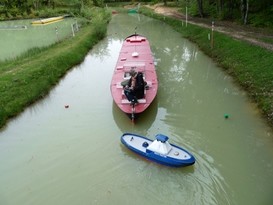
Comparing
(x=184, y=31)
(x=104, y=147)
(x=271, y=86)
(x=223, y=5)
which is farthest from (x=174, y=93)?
(x=223, y=5)

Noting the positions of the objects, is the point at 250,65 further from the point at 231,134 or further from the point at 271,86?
the point at 231,134

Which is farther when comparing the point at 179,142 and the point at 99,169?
the point at 179,142

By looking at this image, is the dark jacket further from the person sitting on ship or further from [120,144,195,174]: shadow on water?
[120,144,195,174]: shadow on water

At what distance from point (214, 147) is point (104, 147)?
12.1ft

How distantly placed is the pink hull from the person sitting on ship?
8.5 inches

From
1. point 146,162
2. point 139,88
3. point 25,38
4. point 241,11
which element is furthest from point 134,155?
point 25,38

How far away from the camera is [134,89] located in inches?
428

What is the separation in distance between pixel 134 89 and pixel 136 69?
2747 millimetres

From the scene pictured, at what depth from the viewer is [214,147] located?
9.32m

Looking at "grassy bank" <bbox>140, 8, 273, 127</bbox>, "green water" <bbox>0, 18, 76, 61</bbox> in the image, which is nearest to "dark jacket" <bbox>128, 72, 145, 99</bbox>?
"grassy bank" <bbox>140, 8, 273, 127</bbox>

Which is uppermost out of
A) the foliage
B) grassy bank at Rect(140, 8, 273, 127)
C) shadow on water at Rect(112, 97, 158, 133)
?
the foliage

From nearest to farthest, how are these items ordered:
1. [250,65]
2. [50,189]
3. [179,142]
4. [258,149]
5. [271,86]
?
[50,189]
[258,149]
[179,142]
[271,86]
[250,65]

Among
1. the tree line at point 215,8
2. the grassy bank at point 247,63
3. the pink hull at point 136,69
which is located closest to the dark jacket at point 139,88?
the pink hull at point 136,69

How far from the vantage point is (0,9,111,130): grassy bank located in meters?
12.8
